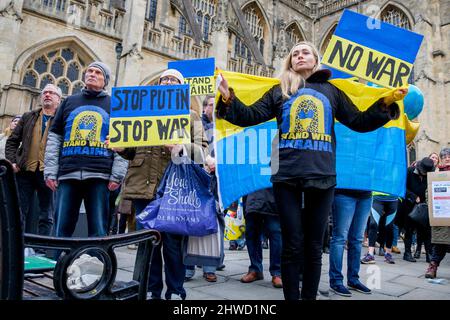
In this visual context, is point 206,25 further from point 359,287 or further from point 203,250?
point 203,250

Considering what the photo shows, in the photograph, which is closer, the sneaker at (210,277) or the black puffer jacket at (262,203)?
the sneaker at (210,277)

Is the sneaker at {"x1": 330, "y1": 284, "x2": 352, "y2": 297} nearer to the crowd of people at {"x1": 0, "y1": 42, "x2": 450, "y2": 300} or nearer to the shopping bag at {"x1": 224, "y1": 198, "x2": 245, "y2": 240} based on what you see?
the crowd of people at {"x1": 0, "y1": 42, "x2": 450, "y2": 300}

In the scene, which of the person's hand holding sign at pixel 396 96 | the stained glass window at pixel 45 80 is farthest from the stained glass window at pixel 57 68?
the person's hand holding sign at pixel 396 96

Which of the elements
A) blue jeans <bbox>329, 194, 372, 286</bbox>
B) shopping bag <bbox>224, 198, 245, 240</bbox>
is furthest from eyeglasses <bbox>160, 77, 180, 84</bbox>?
shopping bag <bbox>224, 198, 245, 240</bbox>

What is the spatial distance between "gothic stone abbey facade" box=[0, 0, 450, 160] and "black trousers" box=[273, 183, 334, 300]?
10528 mm

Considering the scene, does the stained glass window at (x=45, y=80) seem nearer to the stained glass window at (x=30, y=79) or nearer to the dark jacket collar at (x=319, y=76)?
the stained glass window at (x=30, y=79)

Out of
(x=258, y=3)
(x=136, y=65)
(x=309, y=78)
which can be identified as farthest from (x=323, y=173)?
(x=258, y=3)

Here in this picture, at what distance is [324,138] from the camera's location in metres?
2.26

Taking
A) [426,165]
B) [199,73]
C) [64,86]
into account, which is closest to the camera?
[426,165]

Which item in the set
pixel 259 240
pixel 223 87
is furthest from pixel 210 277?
pixel 223 87

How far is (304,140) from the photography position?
2238mm

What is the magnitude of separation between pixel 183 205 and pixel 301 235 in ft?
2.79

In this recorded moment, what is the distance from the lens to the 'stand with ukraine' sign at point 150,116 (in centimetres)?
257

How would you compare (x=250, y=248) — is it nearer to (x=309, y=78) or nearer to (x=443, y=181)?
(x=309, y=78)
